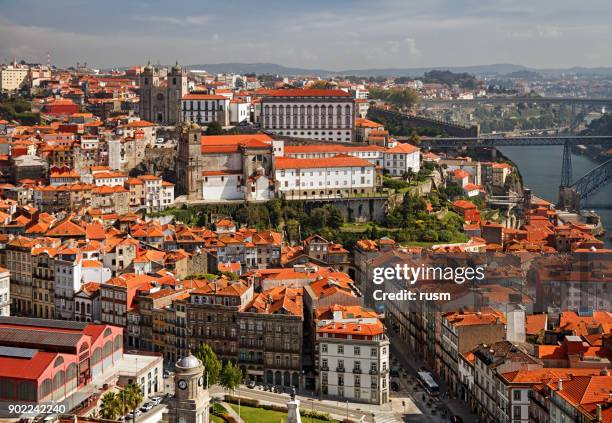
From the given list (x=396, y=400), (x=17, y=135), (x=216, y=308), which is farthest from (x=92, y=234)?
(x=17, y=135)

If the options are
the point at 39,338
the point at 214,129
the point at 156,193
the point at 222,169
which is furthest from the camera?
the point at 214,129

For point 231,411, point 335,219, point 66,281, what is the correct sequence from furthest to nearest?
point 335,219
point 66,281
point 231,411

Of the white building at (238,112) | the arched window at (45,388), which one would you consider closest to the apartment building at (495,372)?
the arched window at (45,388)

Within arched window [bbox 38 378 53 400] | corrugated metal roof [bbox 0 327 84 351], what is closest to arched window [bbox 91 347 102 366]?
corrugated metal roof [bbox 0 327 84 351]

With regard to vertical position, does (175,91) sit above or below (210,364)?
above

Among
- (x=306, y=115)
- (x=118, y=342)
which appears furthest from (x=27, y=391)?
(x=306, y=115)

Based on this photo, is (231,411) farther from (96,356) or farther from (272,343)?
(96,356)
